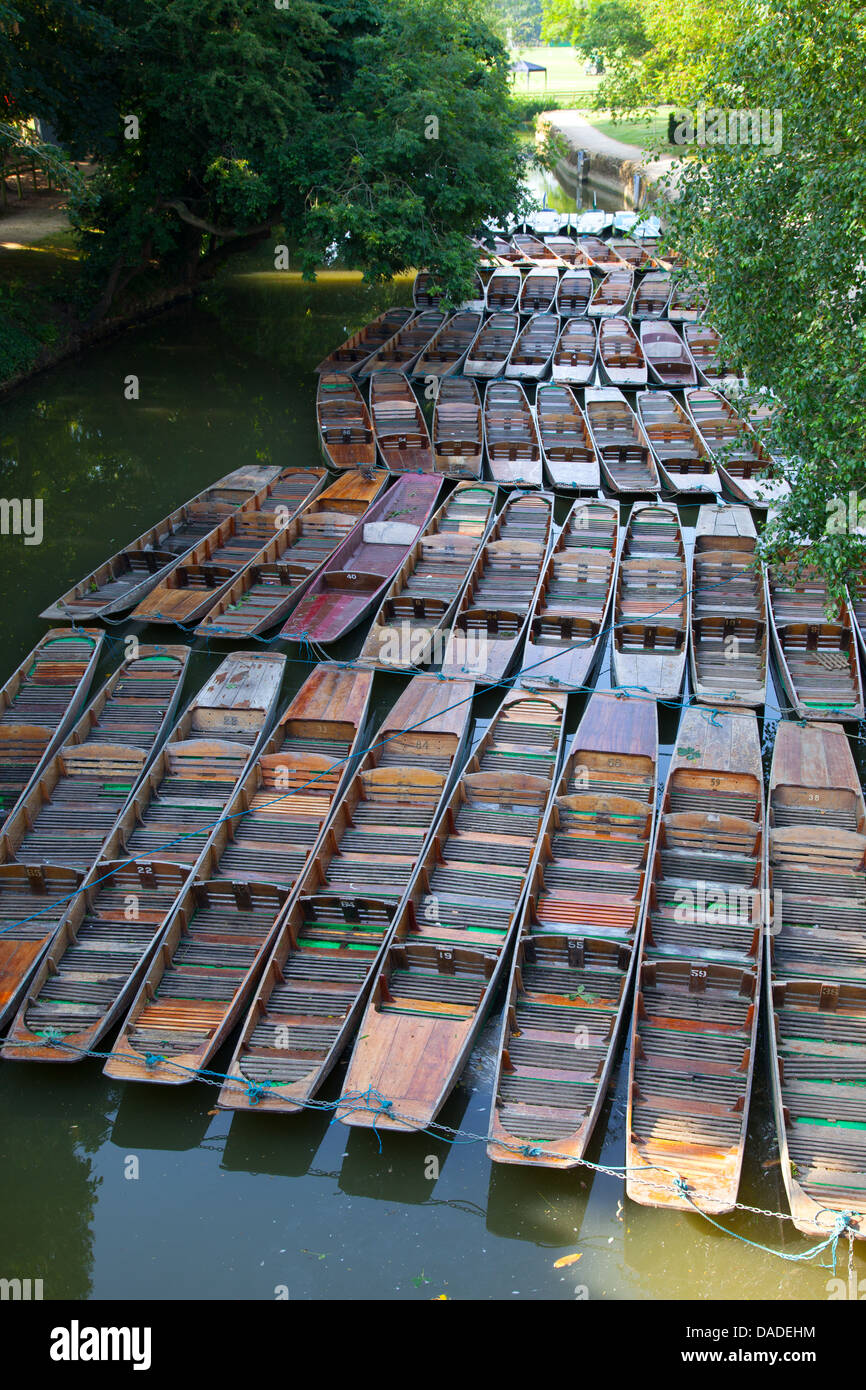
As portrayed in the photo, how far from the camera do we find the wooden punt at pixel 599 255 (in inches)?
1242

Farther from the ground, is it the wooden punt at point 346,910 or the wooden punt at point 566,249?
the wooden punt at point 566,249

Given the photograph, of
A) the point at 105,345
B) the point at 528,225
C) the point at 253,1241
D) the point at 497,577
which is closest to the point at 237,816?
the point at 253,1241

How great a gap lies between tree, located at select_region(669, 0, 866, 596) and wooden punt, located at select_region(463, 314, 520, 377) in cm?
1114

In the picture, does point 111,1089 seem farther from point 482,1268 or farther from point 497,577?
point 497,577

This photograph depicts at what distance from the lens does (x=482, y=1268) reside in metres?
7.67

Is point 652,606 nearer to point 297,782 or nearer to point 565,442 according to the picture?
point 297,782

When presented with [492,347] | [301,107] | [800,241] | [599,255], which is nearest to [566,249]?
[599,255]

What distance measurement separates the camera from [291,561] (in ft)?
53.8

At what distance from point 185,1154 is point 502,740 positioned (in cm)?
555

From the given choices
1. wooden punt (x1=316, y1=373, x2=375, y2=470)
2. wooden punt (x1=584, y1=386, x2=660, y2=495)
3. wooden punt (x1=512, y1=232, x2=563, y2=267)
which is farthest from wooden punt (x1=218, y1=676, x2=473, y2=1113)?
wooden punt (x1=512, y1=232, x2=563, y2=267)

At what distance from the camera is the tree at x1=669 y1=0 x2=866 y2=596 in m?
10.3

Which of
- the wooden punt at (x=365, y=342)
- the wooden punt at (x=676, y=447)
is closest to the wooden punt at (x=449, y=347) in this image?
the wooden punt at (x=365, y=342)

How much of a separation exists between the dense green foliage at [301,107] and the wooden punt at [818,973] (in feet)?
44.8

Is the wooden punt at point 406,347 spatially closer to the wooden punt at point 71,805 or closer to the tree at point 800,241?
the wooden punt at point 71,805
